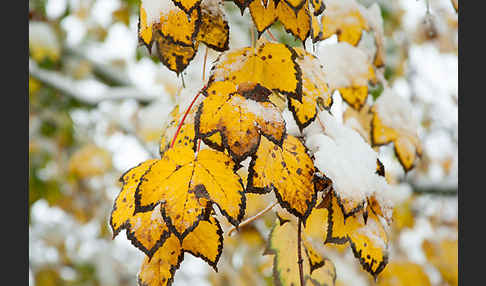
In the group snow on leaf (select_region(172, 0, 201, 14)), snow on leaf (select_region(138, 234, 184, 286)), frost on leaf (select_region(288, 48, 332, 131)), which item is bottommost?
snow on leaf (select_region(138, 234, 184, 286))

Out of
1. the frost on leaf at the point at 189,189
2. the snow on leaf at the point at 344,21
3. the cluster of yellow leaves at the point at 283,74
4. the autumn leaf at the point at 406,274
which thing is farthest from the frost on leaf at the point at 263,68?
the autumn leaf at the point at 406,274

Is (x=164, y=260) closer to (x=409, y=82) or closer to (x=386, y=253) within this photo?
(x=386, y=253)

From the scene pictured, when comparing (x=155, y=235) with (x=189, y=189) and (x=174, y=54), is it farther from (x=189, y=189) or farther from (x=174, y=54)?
(x=174, y=54)

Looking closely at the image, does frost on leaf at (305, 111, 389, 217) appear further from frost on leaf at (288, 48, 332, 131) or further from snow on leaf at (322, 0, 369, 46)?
snow on leaf at (322, 0, 369, 46)

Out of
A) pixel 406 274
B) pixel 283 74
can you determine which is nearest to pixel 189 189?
pixel 283 74

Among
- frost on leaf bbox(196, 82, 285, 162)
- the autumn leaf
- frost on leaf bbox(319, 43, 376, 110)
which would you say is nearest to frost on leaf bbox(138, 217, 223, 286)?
frost on leaf bbox(196, 82, 285, 162)

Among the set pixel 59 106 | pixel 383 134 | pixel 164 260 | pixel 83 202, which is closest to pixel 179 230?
pixel 164 260
